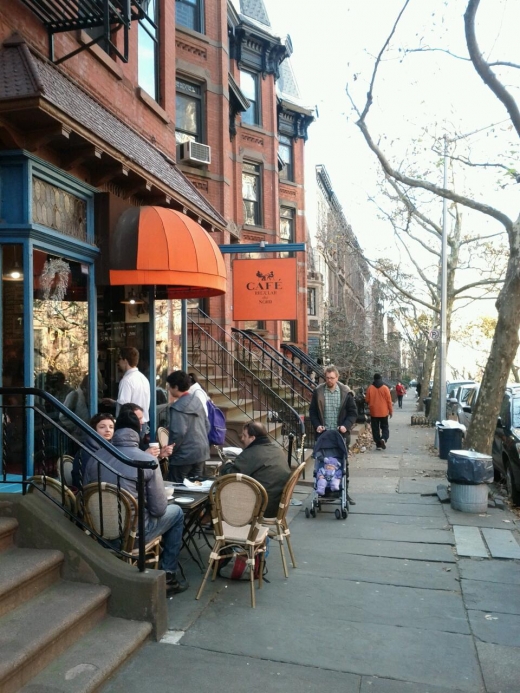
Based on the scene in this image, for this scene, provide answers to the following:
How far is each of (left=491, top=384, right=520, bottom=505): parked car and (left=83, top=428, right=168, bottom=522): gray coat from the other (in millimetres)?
6422

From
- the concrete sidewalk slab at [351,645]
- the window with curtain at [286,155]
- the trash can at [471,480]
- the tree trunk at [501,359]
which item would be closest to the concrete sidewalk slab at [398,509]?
the trash can at [471,480]

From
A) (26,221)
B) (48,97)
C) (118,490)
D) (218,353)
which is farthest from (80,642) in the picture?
(218,353)

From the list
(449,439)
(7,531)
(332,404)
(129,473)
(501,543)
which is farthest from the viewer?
(449,439)

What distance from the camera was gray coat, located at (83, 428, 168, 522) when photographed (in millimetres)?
4746

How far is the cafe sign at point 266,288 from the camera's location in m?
11.2

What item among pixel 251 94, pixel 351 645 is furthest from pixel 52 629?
pixel 251 94

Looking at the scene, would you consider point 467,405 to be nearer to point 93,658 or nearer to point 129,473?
point 129,473

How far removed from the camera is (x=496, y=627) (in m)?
4.68

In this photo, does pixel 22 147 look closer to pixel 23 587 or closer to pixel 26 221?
pixel 26 221

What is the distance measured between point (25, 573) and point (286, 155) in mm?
24017

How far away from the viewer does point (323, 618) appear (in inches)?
189

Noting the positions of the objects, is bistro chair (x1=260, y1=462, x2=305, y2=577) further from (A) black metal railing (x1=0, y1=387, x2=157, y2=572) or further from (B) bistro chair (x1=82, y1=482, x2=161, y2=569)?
(A) black metal railing (x1=0, y1=387, x2=157, y2=572)

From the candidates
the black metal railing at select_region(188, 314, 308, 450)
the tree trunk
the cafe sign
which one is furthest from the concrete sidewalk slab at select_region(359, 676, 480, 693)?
the cafe sign

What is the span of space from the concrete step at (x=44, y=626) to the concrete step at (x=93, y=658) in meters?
0.05
